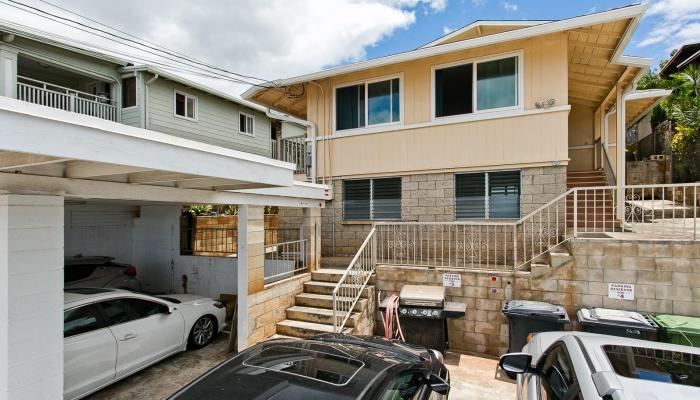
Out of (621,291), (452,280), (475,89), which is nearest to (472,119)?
(475,89)

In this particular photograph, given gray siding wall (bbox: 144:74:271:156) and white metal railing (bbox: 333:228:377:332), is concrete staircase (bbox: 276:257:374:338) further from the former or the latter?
gray siding wall (bbox: 144:74:271:156)

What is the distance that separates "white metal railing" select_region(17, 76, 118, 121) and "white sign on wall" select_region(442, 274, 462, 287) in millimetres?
13157

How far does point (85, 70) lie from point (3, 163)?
12.5m

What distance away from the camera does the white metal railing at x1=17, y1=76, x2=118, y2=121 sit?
12227mm

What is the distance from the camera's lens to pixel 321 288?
23.9ft

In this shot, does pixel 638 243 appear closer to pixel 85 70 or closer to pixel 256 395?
pixel 256 395

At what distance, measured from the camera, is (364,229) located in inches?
363

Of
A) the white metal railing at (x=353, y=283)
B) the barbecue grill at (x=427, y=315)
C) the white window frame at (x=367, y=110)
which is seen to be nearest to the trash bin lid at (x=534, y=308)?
the barbecue grill at (x=427, y=315)

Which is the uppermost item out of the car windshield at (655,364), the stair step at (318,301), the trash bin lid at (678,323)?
the car windshield at (655,364)

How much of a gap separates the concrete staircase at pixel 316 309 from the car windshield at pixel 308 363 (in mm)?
3188

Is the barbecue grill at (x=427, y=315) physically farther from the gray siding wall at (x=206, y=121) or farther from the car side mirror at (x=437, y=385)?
the gray siding wall at (x=206, y=121)

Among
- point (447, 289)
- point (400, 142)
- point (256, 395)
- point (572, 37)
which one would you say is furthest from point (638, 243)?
point (256, 395)

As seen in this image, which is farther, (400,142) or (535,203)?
(400,142)

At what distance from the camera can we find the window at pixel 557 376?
2438mm
